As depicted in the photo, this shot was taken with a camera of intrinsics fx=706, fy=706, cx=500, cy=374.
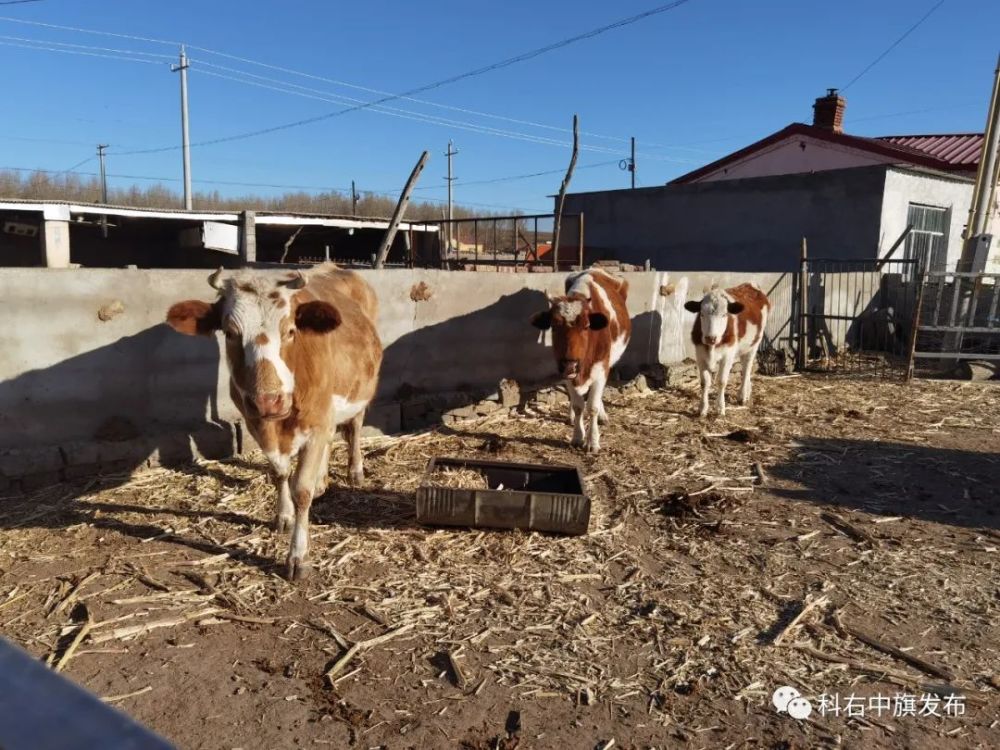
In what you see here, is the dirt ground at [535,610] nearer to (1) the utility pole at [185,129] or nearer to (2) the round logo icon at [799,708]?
(2) the round logo icon at [799,708]

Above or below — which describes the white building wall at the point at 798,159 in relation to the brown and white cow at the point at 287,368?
above

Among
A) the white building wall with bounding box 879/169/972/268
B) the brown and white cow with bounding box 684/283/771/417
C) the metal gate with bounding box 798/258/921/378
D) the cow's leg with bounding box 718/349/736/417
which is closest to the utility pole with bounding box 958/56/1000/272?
the metal gate with bounding box 798/258/921/378

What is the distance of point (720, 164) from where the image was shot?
2341 cm

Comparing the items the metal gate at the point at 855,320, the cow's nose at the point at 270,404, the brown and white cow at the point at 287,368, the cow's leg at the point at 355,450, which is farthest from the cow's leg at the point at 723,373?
the cow's nose at the point at 270,404

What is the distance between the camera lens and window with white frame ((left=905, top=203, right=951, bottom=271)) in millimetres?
17330

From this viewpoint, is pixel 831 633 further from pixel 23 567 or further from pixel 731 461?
pixel 23 567

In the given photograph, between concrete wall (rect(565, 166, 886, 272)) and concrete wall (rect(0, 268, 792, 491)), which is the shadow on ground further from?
concrete wall (rect(565, 166, 886, 272))

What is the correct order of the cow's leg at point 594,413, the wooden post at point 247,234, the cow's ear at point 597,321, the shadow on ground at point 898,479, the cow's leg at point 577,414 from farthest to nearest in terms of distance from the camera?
the wooden post at point 247,234 < the cow's leg at point 577,414 < the cow's leg at point 594,413 < the cow's ear at point 597,321 < the shadow on ground at point 898,479

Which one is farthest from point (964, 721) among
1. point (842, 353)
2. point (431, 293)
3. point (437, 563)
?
point (842, 353)

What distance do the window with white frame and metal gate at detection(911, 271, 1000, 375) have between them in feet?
12.8

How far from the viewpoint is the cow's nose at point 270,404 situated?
4051 millimetres

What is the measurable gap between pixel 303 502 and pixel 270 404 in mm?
852

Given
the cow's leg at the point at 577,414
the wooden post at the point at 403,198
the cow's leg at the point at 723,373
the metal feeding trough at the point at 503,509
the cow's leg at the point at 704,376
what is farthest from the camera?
the wooden post at the point at 403,198

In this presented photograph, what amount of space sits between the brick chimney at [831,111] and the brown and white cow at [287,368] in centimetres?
2230
